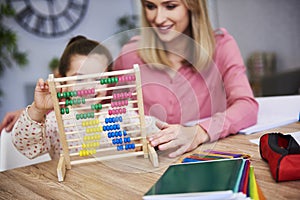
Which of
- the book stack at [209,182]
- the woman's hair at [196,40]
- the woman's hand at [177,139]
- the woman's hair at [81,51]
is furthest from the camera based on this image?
the woman's hair at [196,40]

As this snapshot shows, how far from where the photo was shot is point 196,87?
175 cm

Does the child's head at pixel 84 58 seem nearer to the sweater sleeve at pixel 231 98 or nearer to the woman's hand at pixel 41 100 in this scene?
the woman's hand at pixel 41 100

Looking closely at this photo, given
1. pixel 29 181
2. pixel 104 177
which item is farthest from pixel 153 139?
pixel 29 181

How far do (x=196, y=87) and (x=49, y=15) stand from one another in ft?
10.6

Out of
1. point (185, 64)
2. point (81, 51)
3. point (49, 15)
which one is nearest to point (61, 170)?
point (81, 51)

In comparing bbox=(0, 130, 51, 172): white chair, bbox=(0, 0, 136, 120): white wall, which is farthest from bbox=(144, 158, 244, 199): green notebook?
bbox=(0, 0, 136, 120): white wall

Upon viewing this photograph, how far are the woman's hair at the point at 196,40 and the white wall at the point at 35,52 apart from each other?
303 centimetres

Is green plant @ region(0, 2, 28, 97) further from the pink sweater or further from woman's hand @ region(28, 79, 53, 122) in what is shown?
woman's hand @ region(28, 79, 53, 122)

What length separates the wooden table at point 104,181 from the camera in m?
0.83

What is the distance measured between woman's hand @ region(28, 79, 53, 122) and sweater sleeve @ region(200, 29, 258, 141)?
20.2 inches

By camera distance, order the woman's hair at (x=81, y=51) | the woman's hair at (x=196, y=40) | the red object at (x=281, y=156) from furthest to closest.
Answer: the woman's hair at (x=196, y=40) → the woman's hair at (x=81, y=51) → the red object at (x=281, y=156)

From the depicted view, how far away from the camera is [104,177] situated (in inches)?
38.9

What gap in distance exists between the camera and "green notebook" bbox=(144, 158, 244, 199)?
68cm

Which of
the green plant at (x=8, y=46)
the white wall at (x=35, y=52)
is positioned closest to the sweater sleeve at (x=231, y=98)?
the green plant at (x=8, y=46)
